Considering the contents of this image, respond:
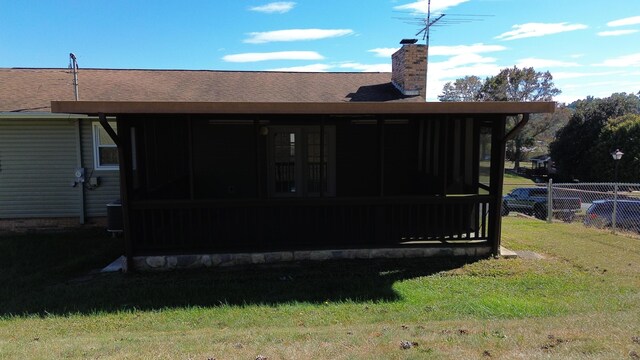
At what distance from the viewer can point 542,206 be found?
54.4 ft

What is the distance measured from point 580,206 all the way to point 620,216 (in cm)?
319

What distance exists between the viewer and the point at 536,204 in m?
16.9

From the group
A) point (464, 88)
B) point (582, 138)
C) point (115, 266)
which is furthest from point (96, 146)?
point (464, 88)

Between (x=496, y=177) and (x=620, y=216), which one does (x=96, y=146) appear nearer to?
(x=496, y=177)

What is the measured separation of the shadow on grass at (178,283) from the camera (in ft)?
17.6

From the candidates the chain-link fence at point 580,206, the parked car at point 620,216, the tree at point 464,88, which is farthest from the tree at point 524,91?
the parked car at point 620,216

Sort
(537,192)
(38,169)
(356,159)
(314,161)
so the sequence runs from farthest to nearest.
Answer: (537,192) → (314,161) → (356,159) → (38,169)

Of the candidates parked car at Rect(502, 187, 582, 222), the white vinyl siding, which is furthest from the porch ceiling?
parked car at Rect(502, 187, 582, 222)

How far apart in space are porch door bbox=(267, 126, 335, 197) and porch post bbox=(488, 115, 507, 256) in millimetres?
3801

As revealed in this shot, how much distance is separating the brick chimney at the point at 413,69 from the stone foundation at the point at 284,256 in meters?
4.67

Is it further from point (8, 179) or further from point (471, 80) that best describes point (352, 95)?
point (471, 80)

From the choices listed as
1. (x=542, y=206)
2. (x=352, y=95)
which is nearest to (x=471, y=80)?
(x=542, y=206)

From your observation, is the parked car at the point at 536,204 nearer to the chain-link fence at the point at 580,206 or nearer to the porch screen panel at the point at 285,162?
the chain-link fence at the point at 580,206

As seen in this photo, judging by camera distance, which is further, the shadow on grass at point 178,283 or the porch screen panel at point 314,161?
the porch screen panel at point 314,161
